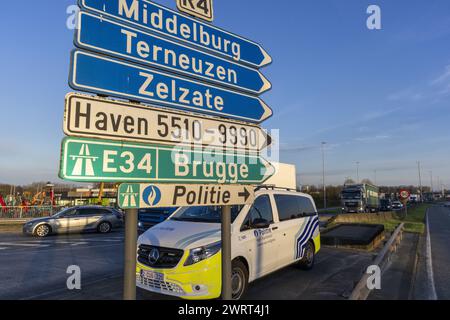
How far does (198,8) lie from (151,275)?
389 centimetres

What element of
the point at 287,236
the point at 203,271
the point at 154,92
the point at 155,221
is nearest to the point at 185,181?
the point at 154,92

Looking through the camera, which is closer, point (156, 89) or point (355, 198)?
point (156, 89)

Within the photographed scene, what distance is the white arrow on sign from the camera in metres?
2.28

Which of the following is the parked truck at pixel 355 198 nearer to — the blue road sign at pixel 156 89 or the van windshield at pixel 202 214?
the van windshield at pixel 202 214

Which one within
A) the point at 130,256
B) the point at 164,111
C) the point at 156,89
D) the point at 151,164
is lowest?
the point at 130,256

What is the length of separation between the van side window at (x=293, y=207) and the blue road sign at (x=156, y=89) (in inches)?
142

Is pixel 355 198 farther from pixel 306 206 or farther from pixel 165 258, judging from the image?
pixel 165 258

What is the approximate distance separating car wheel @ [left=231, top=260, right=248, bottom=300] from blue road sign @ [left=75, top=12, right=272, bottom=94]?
117 inches

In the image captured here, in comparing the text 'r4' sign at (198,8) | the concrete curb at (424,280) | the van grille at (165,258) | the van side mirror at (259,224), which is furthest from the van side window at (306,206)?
the text 'r4' sign at (198,8)

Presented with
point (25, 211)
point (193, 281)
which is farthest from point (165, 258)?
point (25, 211)

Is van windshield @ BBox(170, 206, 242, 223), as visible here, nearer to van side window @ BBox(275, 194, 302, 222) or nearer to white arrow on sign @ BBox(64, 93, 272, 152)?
van side window @ BBox(275, 194, 302, 222)

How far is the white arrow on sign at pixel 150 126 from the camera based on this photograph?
228 centimetres

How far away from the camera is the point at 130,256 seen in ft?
7.69
